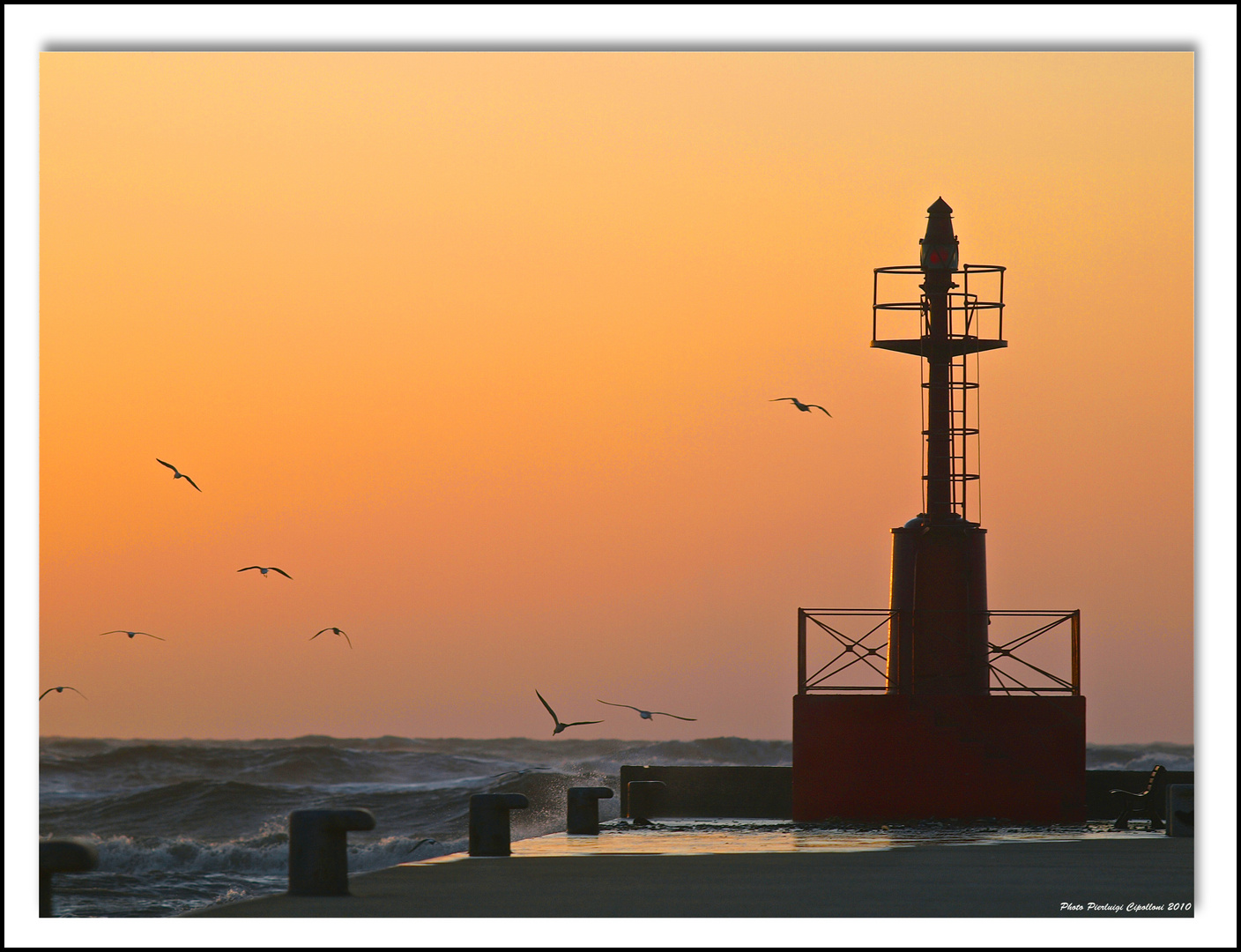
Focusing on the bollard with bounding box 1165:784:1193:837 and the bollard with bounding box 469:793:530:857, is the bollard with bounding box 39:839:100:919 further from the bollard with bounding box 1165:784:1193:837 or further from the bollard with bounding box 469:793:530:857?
the bollard with bounding box 1165:784:1193:837

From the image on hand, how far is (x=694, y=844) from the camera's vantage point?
674 inches

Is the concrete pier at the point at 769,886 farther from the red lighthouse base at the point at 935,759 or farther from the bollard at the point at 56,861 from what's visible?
the red lighthouse base at the point at 935,759

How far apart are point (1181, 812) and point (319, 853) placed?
1112 cm

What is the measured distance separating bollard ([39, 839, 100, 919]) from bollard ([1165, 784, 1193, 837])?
41.8 ft

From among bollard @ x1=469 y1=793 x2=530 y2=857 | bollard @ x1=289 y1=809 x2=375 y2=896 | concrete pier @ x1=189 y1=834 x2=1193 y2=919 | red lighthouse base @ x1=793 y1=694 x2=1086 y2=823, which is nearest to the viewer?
concrete pier @ x1=189 y1=834 x2=1193 y2=919

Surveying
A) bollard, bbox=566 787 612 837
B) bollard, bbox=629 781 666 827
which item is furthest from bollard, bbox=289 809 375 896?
bollard, bbox=629 781 666 827

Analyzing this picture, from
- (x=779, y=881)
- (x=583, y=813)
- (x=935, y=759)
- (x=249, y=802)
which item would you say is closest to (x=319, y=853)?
(x=779, y=881)

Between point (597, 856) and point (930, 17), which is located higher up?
point (930, 17)

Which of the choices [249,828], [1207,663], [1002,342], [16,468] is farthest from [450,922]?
[249,828]

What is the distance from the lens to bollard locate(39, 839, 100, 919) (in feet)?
32.0

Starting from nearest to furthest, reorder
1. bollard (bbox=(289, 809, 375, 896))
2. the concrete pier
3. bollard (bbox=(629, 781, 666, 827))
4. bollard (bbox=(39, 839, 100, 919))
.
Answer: bollard (bbox=(39, 839, 100, 919)), the concrete pier, bollard (bbox=(289, 809, 375, 896)), bollard (bbox=(629, 781, 666, 827))

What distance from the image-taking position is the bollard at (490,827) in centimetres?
1495

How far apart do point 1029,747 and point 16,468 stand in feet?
51.2

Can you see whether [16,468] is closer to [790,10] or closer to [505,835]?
[790,10]
